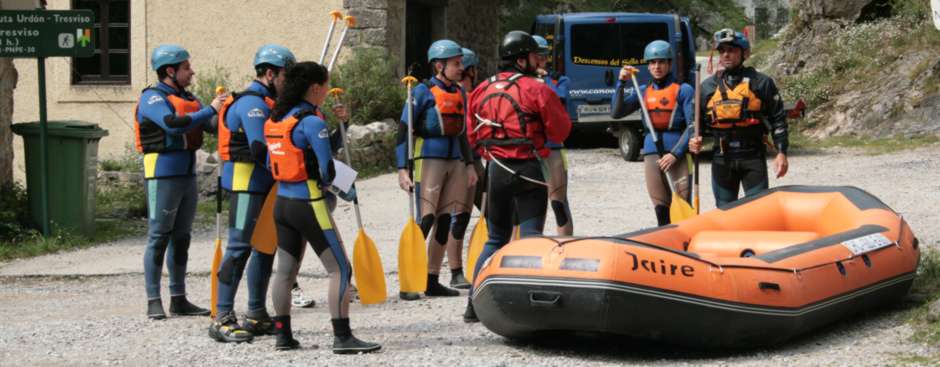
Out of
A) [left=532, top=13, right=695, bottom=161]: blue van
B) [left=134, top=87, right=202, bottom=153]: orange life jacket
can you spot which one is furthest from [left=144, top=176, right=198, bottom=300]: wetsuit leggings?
[left=532, top=13, right=695, bottom=161]: blue van

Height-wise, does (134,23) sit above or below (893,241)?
above

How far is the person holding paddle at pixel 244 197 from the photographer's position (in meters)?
6.99

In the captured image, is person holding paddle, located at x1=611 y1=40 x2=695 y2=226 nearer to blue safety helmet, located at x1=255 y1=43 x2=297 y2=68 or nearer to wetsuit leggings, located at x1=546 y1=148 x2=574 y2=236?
wetsuit leggings, located at x1=546 y1=148 x2=574 y2=236

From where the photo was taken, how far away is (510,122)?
7.23 meters

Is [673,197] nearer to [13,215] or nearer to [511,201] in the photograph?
[511,201]

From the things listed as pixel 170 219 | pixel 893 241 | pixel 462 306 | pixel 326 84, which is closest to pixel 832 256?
pixel 893 241

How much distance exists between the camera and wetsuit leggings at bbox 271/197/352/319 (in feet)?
21.1

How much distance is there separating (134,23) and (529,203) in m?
13.1

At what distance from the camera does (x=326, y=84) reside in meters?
6.63

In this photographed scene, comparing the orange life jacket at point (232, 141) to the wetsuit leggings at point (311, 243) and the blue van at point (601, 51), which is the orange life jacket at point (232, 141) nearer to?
the wetsuit leggings at point (311, 243)

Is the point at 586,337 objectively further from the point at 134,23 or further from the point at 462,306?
the point at 134,23

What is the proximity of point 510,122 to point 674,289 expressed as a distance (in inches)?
59.5

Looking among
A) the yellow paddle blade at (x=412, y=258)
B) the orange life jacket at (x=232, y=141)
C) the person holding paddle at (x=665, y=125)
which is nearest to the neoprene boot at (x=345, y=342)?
the orange life jacket at (x=232, y=141)

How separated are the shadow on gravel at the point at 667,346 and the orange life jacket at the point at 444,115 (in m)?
2.00
